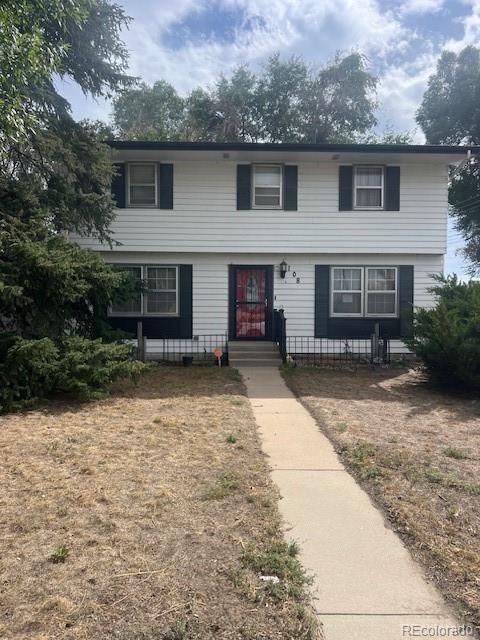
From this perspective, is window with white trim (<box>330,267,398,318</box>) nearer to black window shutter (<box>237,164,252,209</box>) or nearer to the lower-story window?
black window shutter (<box>237,164,252,209</box>)

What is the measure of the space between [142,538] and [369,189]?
1136 cm

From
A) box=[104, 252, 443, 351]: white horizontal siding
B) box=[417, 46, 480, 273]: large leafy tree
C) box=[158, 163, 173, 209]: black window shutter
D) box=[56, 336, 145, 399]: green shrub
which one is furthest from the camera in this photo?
box=[417, 46, 480, 273]: large leafy tree

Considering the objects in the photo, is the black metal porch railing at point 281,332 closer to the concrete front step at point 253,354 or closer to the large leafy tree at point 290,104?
the concrete front step at point 253,354

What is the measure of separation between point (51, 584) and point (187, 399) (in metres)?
5.21

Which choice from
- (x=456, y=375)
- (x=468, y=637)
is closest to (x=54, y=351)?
(x=468, y=637)

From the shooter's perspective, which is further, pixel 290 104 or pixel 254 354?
pixel 290 104

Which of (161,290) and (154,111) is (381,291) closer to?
(161,290)

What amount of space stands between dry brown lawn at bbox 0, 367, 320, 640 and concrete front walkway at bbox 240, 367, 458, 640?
16 cm

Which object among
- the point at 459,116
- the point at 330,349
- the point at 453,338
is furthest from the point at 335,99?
the point at 453,338

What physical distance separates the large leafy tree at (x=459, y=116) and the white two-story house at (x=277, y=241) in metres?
14.3

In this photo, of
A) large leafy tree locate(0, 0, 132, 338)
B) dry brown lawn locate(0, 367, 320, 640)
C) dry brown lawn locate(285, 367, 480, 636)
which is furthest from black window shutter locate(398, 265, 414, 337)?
dry brown lawn locate(0, 367, 320, 640)

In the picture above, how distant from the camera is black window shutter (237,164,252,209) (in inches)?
484

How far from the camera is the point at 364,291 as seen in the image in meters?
12.7

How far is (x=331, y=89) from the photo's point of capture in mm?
26391
